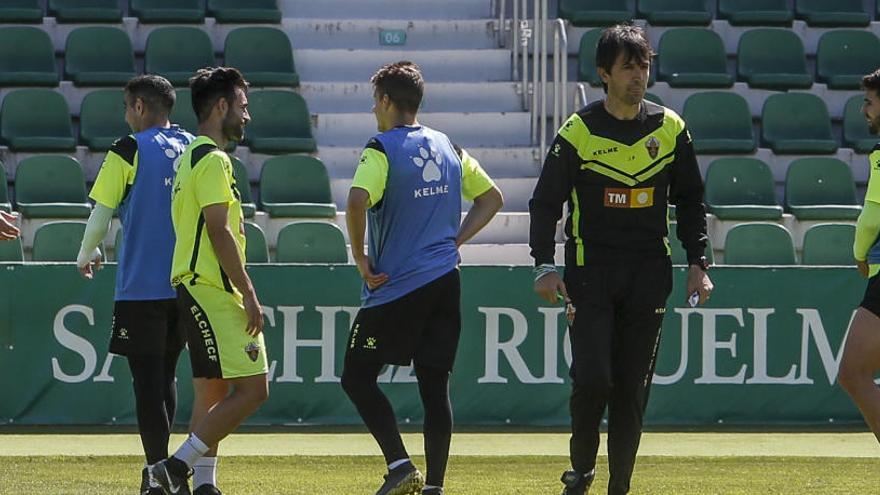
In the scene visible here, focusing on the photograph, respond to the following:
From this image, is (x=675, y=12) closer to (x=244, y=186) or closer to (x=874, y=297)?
(x=244, y=186)

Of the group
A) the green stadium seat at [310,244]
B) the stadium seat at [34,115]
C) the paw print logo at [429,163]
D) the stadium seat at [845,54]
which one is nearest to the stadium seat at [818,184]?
the stadium seat at [845,54]

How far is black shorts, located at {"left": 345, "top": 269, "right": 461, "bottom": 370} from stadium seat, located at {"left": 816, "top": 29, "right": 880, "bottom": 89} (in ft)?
32.7

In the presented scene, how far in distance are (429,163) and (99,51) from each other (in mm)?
8720

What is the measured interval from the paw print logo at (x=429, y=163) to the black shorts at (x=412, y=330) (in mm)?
435

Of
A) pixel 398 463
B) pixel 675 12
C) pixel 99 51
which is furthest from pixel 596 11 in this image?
pixel 398 463

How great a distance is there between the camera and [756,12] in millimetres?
16125

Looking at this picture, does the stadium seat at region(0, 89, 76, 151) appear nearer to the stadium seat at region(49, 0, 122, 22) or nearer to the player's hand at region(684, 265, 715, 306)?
the stadium seat at region(49, 0, 122, 22)

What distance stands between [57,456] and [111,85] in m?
6.13

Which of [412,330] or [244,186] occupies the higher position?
[412,330]

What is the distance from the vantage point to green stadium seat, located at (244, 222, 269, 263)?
11.8 m

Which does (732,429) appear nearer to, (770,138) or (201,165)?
(770,138)

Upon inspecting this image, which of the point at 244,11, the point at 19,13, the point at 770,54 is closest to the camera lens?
the point at 19,13

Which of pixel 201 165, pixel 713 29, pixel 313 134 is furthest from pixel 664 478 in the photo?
pixel 713 29

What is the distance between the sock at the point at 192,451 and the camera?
6.51 meters
